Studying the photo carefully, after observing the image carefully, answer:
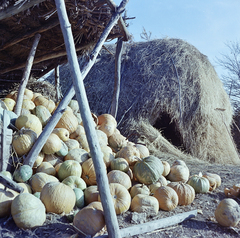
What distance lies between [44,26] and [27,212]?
13.6 ft

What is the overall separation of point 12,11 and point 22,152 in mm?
2530

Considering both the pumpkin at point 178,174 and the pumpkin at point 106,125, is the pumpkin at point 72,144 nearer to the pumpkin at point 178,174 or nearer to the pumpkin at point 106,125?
the pumpkin at point 106,125

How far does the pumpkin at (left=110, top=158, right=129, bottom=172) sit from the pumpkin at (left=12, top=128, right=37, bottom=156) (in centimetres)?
145

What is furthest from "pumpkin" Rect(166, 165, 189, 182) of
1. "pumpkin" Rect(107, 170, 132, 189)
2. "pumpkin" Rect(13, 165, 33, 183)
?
"pumpkin" Rect(13, 165, 33, 183)

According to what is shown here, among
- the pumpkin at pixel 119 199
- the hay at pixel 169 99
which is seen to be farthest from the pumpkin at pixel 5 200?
the hay at pixel 169 99

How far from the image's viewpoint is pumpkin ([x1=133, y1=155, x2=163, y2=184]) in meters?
4.28

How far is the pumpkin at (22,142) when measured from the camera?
4.10 m

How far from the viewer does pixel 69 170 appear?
13.2ft

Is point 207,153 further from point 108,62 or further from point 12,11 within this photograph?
point 12,11

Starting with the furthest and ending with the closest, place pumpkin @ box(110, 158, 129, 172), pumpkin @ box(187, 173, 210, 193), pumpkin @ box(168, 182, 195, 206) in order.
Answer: pumpkin @ box(187, 173, 210, 193) → pumpkin @ box(110, 158, 129, 172) → pumpkin @ box(168, 182, 195, 206)

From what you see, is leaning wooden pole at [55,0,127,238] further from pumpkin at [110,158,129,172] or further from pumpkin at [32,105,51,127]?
pumpkin at [32,105,51,127]

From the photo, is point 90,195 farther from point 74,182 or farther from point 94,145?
point 94,145

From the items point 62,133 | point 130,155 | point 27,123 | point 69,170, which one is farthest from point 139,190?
point 27,123

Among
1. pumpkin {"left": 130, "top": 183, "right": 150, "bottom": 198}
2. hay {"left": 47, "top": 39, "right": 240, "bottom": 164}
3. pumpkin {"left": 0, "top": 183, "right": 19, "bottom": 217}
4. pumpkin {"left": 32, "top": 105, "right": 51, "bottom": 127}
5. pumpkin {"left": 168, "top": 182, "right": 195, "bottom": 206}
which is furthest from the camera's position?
hay {"left": 47, "top": 39, "right": 240, "bottom": 164}
